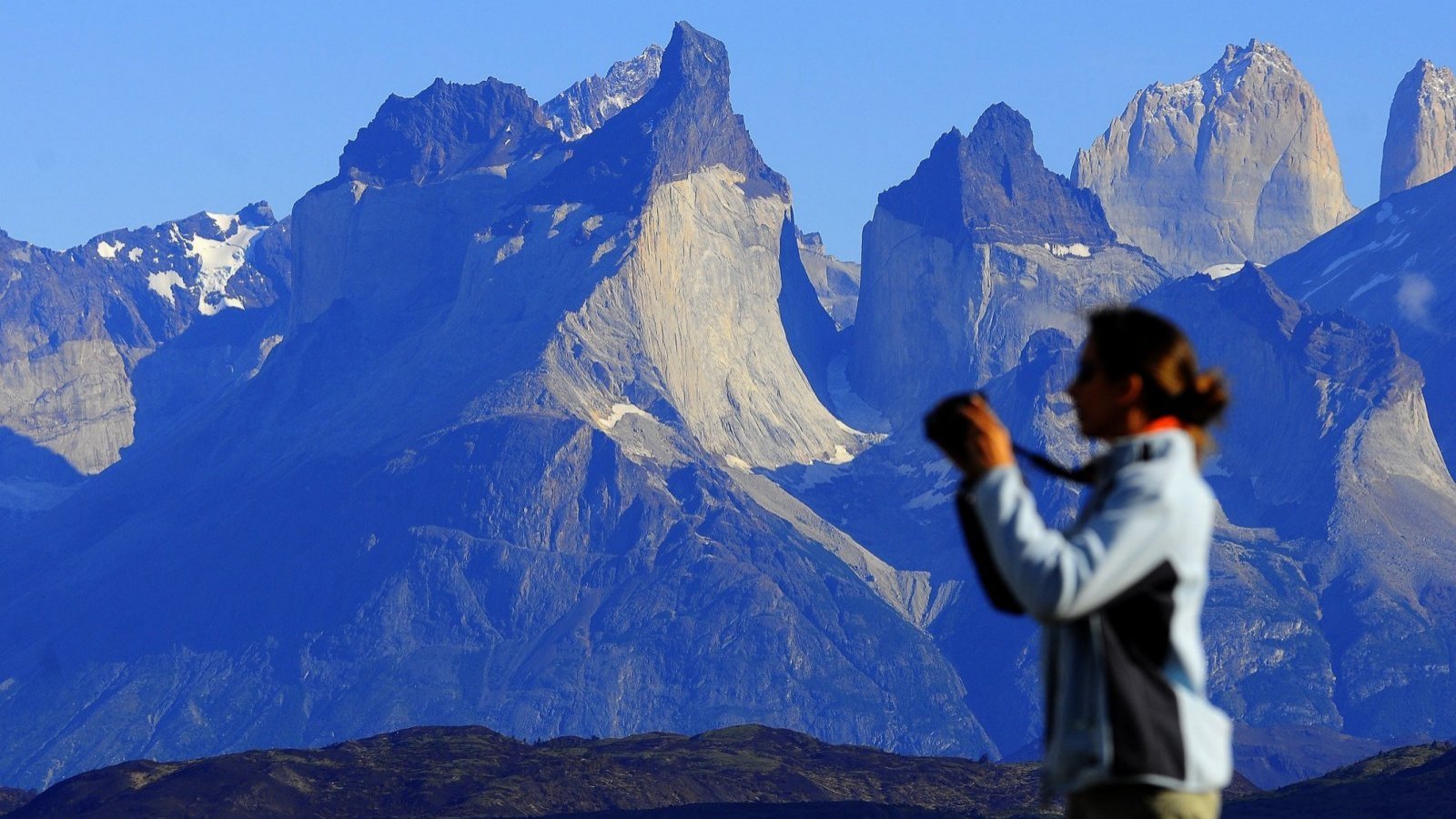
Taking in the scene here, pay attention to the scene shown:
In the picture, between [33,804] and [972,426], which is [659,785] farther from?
[972,426]

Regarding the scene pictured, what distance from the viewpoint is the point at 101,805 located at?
117 metres

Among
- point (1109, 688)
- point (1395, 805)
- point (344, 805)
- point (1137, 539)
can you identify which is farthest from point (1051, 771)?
point (344, 805)

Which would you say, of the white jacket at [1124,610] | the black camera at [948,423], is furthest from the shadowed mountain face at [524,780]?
the black camera at [948,423]

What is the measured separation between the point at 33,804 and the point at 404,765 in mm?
18255

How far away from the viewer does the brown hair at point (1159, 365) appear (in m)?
10.1

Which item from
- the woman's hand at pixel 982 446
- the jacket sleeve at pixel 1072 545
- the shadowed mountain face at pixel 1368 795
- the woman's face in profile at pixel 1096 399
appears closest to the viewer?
the jacket sleeve at pixel 1072 545

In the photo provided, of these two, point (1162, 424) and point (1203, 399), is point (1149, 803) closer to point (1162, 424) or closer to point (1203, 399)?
point (1162, 424)

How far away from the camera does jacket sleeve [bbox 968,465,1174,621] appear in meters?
9.45

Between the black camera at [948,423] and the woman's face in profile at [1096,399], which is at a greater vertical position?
the woman's face in profile at [1096,399]

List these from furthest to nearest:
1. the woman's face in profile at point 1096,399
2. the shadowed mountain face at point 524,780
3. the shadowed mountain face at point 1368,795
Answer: the shadowed mountain face at point 524,780, the shadowed mountain face at point 1368,795, the woman's face in profile at point 1096,399

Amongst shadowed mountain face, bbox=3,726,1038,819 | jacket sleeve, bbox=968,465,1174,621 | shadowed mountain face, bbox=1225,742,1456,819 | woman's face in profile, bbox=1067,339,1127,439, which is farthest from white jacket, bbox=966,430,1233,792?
shadowed mountain face, bbox=3,726,1038,819

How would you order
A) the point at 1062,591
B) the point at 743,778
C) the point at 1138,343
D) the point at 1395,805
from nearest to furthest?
the point at 1062,591
the point at 1138,343
the point at 1395,805
the point at 743,778

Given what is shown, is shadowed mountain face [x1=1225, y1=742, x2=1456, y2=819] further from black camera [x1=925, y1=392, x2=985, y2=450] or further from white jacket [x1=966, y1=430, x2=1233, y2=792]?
black camera [x1=925, y1=392, x2=985, y2=450]

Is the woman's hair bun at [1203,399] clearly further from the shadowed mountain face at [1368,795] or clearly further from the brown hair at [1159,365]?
the shadowed mountain face at [1368,795]
